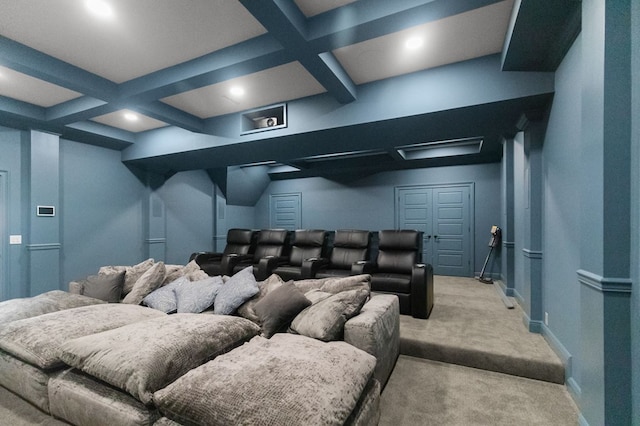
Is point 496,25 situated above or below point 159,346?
above

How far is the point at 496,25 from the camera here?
2.03m

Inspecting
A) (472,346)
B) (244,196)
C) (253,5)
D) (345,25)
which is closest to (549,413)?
(472,346)

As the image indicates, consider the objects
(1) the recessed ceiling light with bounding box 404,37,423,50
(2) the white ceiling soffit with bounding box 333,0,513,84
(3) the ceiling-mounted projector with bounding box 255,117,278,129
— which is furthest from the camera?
(3) the ceiling-mounted projector with bounding box 255,117,278,129

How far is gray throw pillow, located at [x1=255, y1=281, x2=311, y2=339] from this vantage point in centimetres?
192

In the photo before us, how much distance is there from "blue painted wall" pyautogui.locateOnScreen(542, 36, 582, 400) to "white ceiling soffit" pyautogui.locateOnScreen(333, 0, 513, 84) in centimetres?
55

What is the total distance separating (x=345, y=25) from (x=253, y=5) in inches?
24.4

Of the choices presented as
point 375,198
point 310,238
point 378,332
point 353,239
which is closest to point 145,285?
point 378,332

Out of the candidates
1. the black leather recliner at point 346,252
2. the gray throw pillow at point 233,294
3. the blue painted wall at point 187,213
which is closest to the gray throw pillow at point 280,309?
the gray throw pillow at point 233,294

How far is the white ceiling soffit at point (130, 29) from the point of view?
6.09 feet

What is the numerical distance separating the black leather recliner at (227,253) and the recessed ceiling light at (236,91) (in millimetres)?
2603

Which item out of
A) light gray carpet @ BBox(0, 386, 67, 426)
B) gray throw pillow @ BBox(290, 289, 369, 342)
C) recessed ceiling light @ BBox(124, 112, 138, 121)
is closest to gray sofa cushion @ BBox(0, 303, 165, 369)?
light gray carpet @ BBox(0, 386, 67, 426)

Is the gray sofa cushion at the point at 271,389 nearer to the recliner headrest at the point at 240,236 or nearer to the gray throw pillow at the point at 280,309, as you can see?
the gray throw pillow at the point at 280,309

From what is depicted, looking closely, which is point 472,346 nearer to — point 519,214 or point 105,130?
point 519,214

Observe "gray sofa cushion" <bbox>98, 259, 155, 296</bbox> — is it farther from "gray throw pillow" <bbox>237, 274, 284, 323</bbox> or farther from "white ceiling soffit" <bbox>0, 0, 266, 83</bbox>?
"white ceiling soffit" <bbox>0, 0, 266, 83</bbox>
